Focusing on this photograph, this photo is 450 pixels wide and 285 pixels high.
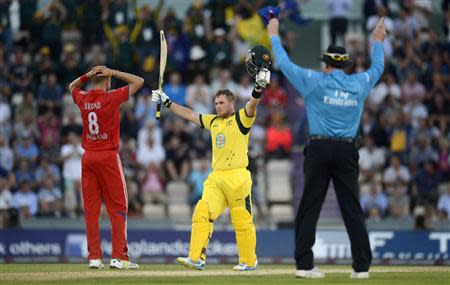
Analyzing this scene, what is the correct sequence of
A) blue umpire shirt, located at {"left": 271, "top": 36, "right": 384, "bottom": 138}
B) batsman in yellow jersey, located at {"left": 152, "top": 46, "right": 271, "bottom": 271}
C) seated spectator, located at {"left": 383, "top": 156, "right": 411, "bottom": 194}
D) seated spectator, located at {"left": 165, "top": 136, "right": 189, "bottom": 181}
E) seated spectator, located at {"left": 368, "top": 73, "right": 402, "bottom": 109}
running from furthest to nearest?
1. seated spectator, located at {"left": 368, "top": 73, "right": 402, "bottom": 109}
2. seated spectator, located at {"left": 383, "top": 156, "right": 411, "bottom": 194}
3. seated spectator, located at {"left": 165, "top": 136, "right": 189, "bottom": 181}
4. batsman in yellow jersey, located at {"left": 152, "top": 46, "right": 271, "bottom": 271}
5. blue umpire shirt, located at {"left": 271, "top": 36, "right": 384, "bottom": 138}

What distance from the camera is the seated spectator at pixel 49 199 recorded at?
77.3 ft

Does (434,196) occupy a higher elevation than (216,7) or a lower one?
lower

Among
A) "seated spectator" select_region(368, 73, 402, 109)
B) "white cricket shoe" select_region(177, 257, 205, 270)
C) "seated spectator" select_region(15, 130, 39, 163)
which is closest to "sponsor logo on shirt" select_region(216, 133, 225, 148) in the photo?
"white cricket shoe" select_region(177, 257, 205, 270)

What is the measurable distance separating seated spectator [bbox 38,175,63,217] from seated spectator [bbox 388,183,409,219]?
6550 mm

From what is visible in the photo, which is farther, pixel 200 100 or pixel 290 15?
pixel 290 15

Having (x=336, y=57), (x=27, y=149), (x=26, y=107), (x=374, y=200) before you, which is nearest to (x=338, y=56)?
(x=336, y=57)

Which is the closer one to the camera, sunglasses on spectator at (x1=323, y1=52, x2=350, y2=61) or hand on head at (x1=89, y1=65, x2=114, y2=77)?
sunglasses on spectator at (x1=323, y1=52, x2=350, y2=61)

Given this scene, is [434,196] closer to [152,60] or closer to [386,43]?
[386,43]

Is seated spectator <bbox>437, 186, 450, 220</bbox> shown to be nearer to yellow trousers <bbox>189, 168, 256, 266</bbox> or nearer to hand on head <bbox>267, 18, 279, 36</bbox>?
yellow trousers <bbox>189, 168, 256, 266</bbox>

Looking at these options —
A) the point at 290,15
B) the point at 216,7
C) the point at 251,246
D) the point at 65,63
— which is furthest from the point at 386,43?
the point at 251,246

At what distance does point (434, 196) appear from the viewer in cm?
2467

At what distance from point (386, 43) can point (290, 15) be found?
2.27 metres

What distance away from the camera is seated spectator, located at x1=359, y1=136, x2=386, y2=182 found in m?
24.9

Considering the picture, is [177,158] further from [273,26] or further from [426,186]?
[273,26]
